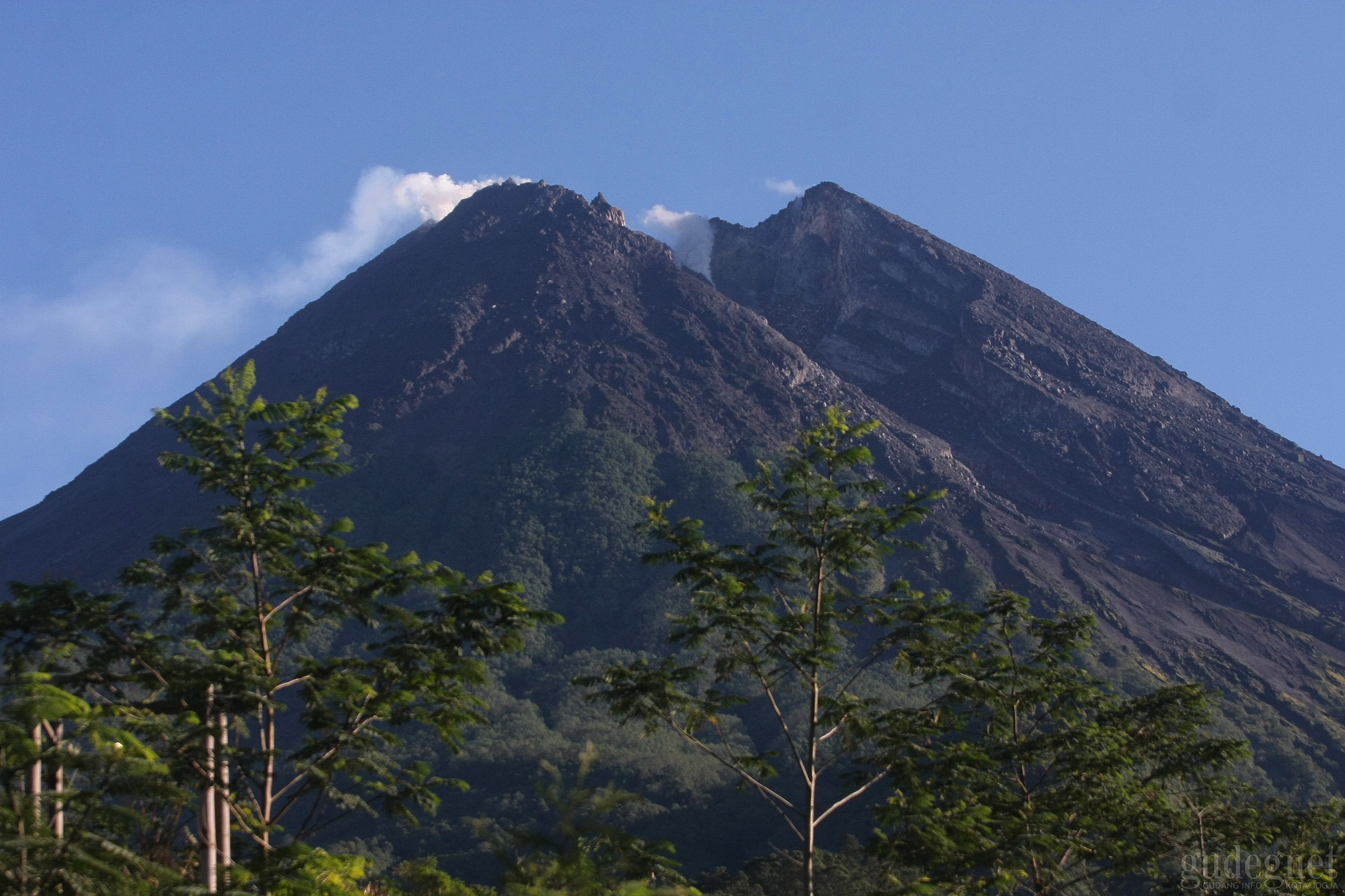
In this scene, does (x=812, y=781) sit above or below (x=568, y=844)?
below

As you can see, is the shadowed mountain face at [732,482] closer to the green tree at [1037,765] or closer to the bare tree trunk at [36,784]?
the green tree at [1037,765]

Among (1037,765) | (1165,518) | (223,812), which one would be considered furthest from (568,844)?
(1165,518)

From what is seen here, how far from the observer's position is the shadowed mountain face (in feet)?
443

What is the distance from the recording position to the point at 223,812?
39.8ft

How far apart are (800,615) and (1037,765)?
7823mm

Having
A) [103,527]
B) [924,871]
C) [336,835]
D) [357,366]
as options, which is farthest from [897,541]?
[357,366]

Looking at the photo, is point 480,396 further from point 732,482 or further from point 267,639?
point 267,639

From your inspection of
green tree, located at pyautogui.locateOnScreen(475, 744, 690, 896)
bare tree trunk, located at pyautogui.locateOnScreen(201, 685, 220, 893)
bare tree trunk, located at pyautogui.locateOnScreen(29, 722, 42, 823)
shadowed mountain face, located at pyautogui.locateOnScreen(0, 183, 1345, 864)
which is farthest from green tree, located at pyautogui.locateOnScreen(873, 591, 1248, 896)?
shadowed mountain face, located at pyautogui.locateOnScreen(0, 183, 1345, 864)

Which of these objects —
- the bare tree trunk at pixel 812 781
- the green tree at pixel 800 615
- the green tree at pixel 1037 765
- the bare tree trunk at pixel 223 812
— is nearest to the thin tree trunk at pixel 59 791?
the bare tree trunk at pixel 223 812

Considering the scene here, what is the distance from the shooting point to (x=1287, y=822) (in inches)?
830

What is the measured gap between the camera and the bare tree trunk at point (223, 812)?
36.8 ft

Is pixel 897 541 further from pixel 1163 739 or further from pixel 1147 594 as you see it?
pixel 1147 594

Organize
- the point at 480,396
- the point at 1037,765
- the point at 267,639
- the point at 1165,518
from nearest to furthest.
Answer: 1. the point at 267,639
2. the point at 1037,765
3. the point at 1165,518
4. the point at 480,396

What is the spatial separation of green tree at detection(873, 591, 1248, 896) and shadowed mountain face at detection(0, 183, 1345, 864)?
88.2 metres
